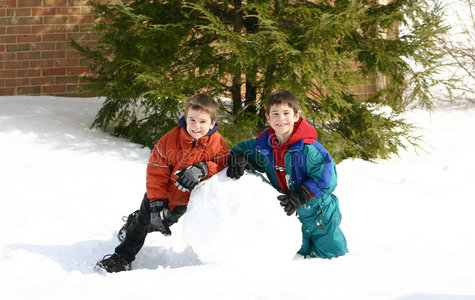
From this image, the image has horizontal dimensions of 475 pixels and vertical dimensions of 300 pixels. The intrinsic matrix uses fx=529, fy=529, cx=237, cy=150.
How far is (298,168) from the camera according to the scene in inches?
141

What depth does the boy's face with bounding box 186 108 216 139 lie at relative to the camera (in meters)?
3.44

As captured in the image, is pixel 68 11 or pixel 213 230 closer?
pixel 213 230

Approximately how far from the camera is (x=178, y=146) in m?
3.51

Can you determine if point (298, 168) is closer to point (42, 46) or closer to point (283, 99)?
point (283, 99)

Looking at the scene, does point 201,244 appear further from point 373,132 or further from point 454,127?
point 454,127

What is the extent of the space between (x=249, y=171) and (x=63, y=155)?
3.24 meters

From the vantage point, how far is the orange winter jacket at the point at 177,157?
3.49 m

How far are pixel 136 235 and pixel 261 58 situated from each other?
2.93 m

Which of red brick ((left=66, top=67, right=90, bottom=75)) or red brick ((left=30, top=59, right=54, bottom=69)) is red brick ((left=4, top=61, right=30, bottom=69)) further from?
red brick ((left=66, top=67, right=90, bottom=75))

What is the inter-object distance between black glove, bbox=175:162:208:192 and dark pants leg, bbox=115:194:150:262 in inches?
16.7

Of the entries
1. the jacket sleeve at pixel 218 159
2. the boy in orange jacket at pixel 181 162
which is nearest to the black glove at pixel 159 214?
the boy in orange jacket at pixel 181 162

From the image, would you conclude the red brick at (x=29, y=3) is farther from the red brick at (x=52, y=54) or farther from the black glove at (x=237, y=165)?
the black glove at (x=237, y=165)

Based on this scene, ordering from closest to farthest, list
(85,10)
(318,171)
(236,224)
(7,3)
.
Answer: (236,224), (318,171), (7,3), (85,10)

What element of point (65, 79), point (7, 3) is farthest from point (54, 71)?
point (7, 3)
